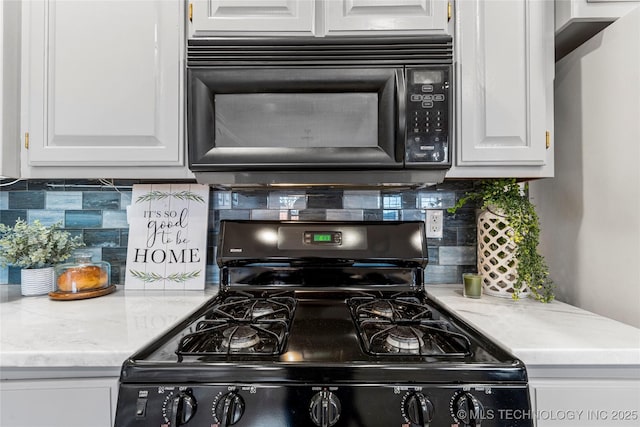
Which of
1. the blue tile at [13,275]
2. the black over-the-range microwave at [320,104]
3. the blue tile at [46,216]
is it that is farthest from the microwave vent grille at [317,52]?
the blue tile at [13,275]

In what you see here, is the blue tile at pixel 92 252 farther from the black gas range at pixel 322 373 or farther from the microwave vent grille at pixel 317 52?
the microwave vent grille at pixel 317 52

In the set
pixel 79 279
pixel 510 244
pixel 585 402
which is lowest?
pixel 585 402

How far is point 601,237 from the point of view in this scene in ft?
3.51

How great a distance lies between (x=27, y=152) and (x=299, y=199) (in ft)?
3.15

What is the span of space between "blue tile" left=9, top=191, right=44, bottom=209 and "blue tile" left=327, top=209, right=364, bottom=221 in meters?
1.25

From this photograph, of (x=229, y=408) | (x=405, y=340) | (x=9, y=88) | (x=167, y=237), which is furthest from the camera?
(x=167, y=237)

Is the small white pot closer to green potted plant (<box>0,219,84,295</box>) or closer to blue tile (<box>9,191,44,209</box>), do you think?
green potted plant (<box>0,219,84,295</box>)

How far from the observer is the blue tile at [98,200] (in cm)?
143

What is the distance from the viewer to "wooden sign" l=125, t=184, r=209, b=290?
52.9 inches

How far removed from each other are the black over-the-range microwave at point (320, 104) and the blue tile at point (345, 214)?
15.5 inches

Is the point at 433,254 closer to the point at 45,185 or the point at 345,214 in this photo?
the point at 345,214

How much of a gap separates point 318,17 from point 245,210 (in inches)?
30.7

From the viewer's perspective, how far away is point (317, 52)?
101 centimetres

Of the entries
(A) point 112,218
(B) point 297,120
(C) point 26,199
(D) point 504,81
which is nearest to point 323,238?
(B) point 297,120
